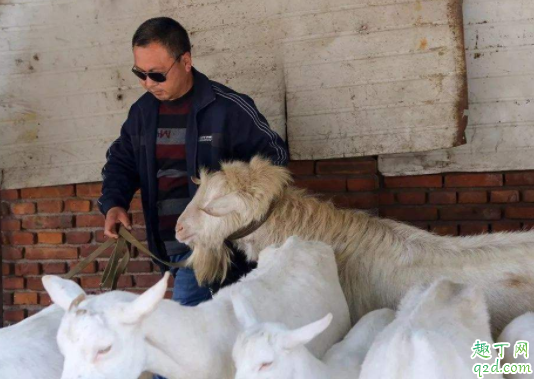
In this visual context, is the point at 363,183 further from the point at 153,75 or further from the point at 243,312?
the point at 243,312

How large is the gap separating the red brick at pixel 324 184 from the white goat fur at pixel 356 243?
3.53 ft

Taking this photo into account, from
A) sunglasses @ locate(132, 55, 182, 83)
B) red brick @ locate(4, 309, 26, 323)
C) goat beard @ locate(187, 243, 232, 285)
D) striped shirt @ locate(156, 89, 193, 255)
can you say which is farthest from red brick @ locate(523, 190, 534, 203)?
red brick @ locate(4, 309, 26, 323)

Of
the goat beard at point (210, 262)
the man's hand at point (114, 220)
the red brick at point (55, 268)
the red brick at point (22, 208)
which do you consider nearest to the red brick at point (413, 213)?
the goat beard at point (210, 262)

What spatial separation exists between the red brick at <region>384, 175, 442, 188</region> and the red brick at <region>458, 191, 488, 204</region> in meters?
0.16

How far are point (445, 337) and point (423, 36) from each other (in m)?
2.67

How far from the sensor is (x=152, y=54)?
420 centimetres

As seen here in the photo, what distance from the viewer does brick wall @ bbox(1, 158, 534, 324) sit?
528 centimetres

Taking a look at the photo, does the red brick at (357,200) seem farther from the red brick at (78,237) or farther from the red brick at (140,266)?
the red brick at (78,237)

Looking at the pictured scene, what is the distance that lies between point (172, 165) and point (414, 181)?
1728 mm

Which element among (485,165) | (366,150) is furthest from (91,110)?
(485,165)

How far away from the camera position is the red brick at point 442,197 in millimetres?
5328

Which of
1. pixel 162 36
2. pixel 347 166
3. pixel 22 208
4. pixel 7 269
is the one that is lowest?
pixel 7 269

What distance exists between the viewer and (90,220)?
589 centimetres

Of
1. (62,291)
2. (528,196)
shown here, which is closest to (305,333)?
(62,291)
